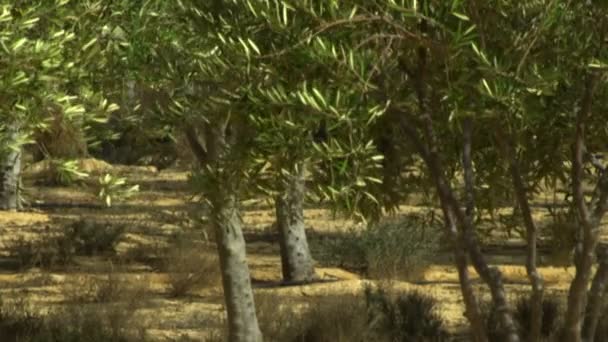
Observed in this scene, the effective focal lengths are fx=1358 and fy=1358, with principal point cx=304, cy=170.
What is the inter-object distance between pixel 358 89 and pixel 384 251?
1216 cm

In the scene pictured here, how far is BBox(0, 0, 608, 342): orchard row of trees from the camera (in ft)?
16.1

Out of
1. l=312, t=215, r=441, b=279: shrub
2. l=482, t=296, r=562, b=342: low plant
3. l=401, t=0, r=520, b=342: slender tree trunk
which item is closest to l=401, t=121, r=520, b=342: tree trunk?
l=401, t=0, r=520, b=342: slender tree trunk

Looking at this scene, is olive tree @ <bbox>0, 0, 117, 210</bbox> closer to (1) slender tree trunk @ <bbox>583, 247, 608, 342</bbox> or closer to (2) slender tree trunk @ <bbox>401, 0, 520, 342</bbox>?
(2) slender tree trunk @ <bbox>401, 0, 520, 342</bbox>

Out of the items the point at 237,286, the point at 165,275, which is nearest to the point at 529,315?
the point at 237,286

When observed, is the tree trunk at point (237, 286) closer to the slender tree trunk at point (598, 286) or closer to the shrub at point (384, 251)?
the slender tree trunk at point (598, 286)

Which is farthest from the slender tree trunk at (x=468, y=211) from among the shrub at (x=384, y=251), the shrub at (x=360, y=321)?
the shrub at (x=384, y=251)

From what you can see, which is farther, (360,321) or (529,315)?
(529,315)

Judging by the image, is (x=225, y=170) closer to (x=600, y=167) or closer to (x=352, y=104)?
(x=352, y=104)

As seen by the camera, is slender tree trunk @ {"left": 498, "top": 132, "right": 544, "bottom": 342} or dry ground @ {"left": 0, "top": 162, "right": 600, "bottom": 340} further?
dry ground @ {"left": 0, "top": 162, "right": 600, "bottom": 340}

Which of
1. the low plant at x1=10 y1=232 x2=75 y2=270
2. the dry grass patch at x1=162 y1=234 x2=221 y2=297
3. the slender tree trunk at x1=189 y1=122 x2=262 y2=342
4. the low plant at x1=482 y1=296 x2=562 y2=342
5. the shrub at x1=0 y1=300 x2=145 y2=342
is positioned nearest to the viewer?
the slender tree trunk at x1=189 y1=122 x2=262 y2=342

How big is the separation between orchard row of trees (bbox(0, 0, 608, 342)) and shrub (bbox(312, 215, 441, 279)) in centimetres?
937

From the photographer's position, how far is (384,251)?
1694 centimetres

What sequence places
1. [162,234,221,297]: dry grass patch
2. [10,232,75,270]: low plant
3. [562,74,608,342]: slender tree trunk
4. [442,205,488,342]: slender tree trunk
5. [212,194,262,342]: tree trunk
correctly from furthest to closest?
[10,232,75,270]: low plant < [162,234,221,297]: dry grass patch < [212,194,262,342]: tree trunk < [442,205,488,342]: slender tree trunk < [562,74,608,342]: slender tree trunk

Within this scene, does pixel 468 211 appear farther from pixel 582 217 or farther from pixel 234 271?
pixel 234 271
